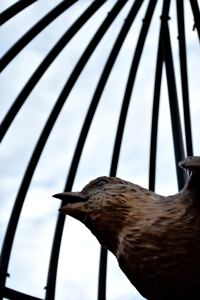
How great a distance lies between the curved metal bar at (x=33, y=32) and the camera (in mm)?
8133

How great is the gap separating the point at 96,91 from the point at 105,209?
6308mm

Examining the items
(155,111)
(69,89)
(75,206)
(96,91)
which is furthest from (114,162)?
(75,206)

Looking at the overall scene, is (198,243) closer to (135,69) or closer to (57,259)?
(135,69)

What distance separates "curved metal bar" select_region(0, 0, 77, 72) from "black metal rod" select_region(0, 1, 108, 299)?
0.91 m

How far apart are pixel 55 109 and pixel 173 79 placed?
234cm

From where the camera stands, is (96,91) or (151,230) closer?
(151,230)

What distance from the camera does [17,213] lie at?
948 cm

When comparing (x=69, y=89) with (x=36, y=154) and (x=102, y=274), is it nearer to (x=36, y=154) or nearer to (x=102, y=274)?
(x=36, y=154)

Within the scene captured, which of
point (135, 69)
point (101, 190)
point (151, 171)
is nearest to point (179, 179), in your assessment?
point (151, 171)

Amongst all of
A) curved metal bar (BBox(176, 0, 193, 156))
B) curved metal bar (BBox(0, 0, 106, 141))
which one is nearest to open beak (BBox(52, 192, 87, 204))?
curved metal bar (BBox(0, 0, 106, 141))

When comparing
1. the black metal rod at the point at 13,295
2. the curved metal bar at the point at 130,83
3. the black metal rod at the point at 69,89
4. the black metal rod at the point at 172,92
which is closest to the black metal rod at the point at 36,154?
the black metal rod at the point at 69,89

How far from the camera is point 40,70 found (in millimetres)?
8727

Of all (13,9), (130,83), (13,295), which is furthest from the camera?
(130,83)

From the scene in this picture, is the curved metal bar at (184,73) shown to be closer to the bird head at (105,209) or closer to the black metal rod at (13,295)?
the black metal rod at (13,295)
